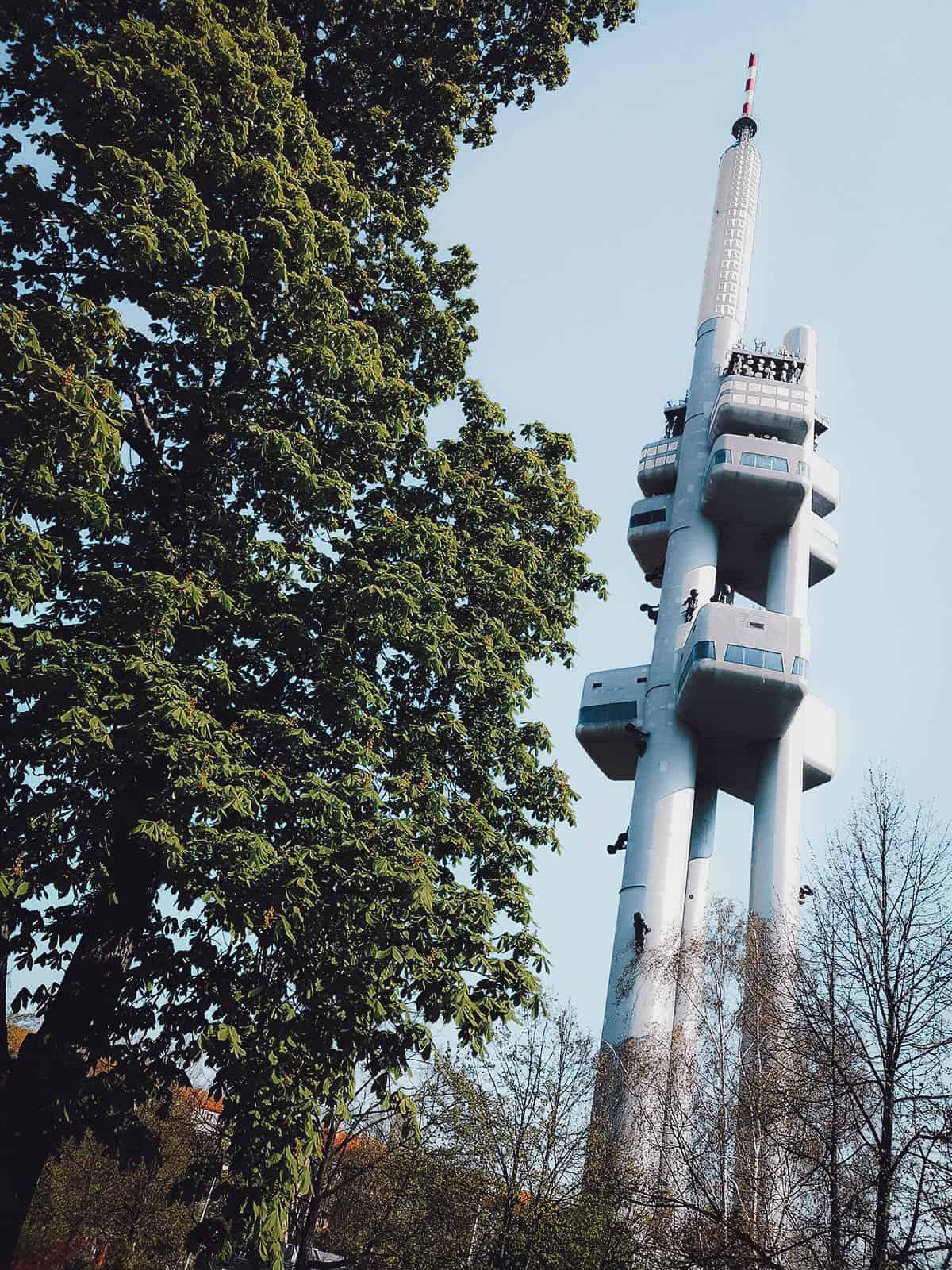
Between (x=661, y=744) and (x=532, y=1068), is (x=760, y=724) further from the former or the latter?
(x=532, y=1068)

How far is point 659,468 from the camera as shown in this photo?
53062 millimetres

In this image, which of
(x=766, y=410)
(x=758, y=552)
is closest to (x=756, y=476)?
(x=766, y=410)

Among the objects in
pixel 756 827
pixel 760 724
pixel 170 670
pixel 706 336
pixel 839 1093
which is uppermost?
pixel 706 336

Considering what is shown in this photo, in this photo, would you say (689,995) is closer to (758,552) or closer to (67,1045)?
(758,552)

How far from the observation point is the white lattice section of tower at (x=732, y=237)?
56.7 meters

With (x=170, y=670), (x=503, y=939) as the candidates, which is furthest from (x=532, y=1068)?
(x=170, y=670)

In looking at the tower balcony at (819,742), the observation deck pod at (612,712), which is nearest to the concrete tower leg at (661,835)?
the observation deck pod at (612,712)

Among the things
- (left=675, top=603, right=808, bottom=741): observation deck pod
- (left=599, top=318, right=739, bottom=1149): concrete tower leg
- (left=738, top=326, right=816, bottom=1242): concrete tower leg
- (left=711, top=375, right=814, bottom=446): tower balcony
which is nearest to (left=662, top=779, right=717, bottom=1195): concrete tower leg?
(left=599, top=318, right=739, bottom=1149): concrete tower leg

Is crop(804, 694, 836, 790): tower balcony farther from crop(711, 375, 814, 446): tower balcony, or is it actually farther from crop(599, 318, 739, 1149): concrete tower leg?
crop(711, 375, 814, 446): tower balcony

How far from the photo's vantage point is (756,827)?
42844mm

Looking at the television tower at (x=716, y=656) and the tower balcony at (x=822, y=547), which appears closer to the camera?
the television tower at (x=716, y=656)

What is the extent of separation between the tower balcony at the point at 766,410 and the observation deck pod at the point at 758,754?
12498 millimetres

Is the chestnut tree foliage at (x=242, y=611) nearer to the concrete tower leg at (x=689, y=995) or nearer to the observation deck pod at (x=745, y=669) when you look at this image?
the concrete tower leg at (x=689, y=995)

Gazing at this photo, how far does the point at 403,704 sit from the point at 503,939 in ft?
10.3
